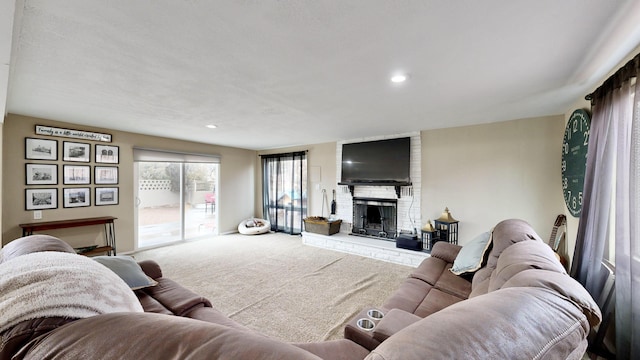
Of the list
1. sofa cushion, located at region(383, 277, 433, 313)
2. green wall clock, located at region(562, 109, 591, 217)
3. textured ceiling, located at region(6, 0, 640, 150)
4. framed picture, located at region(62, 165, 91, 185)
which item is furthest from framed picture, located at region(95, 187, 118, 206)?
green wall clock, located at region(562, 109, 591, 217)

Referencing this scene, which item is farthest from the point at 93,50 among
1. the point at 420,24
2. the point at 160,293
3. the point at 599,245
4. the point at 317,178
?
the point at 317,178

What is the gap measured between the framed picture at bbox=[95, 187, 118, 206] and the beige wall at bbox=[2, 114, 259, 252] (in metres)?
0.07

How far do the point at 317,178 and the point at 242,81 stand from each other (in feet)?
12.1

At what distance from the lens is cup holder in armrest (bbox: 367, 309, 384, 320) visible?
4.81 ft

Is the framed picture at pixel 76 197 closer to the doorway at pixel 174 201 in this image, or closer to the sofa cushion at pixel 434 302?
the doorway at pixel 174 201

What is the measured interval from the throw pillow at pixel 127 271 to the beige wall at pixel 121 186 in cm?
295

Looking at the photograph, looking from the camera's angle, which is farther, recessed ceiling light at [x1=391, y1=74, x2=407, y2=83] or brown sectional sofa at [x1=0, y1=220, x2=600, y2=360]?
recessed ceiling light at [x1=391, y1=74, x2=407, y2=83]

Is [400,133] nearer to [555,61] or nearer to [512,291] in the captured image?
[555,61]

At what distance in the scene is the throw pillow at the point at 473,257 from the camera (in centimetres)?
218

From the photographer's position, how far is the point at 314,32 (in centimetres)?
147

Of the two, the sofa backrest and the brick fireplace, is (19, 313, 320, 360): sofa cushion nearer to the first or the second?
A: the sofa backrest

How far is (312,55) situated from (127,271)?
2.11m

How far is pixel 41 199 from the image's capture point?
11.7 feet

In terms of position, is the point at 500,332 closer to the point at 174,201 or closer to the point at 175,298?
the point at 175,298
